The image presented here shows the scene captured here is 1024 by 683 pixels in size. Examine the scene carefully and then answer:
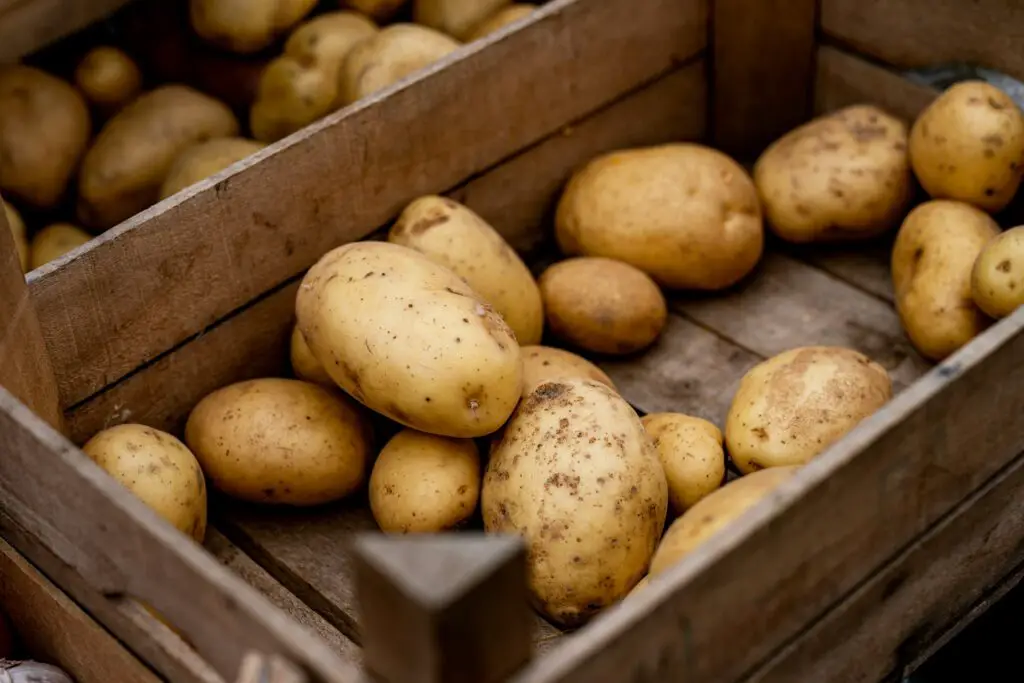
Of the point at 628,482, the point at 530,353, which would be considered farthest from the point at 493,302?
the point at 628,482

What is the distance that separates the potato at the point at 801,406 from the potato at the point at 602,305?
211mm

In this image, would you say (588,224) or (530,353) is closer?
(530,353)

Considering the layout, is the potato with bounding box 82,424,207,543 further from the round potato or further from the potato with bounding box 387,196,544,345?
the potato with bounding box 387,196,544,345

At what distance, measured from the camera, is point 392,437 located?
1502 millimetres

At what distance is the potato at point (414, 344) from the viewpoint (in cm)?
133

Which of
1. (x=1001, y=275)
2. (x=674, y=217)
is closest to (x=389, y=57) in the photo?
(x=674, y=217)

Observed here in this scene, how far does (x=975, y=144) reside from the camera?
1.68m

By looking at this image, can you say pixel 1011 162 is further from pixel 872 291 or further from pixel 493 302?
pixel 493 302

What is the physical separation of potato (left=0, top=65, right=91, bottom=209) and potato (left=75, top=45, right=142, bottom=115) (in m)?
0.06

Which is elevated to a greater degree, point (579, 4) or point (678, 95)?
point (579, 4)

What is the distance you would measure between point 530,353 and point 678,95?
59cm

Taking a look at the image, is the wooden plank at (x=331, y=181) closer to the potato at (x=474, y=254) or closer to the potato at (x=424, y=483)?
the potato at (x=474, y=254)

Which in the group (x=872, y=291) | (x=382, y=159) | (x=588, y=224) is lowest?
(x=872, y=291)

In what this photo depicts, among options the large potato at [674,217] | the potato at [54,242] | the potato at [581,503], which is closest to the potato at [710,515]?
the potato at [581,503]
